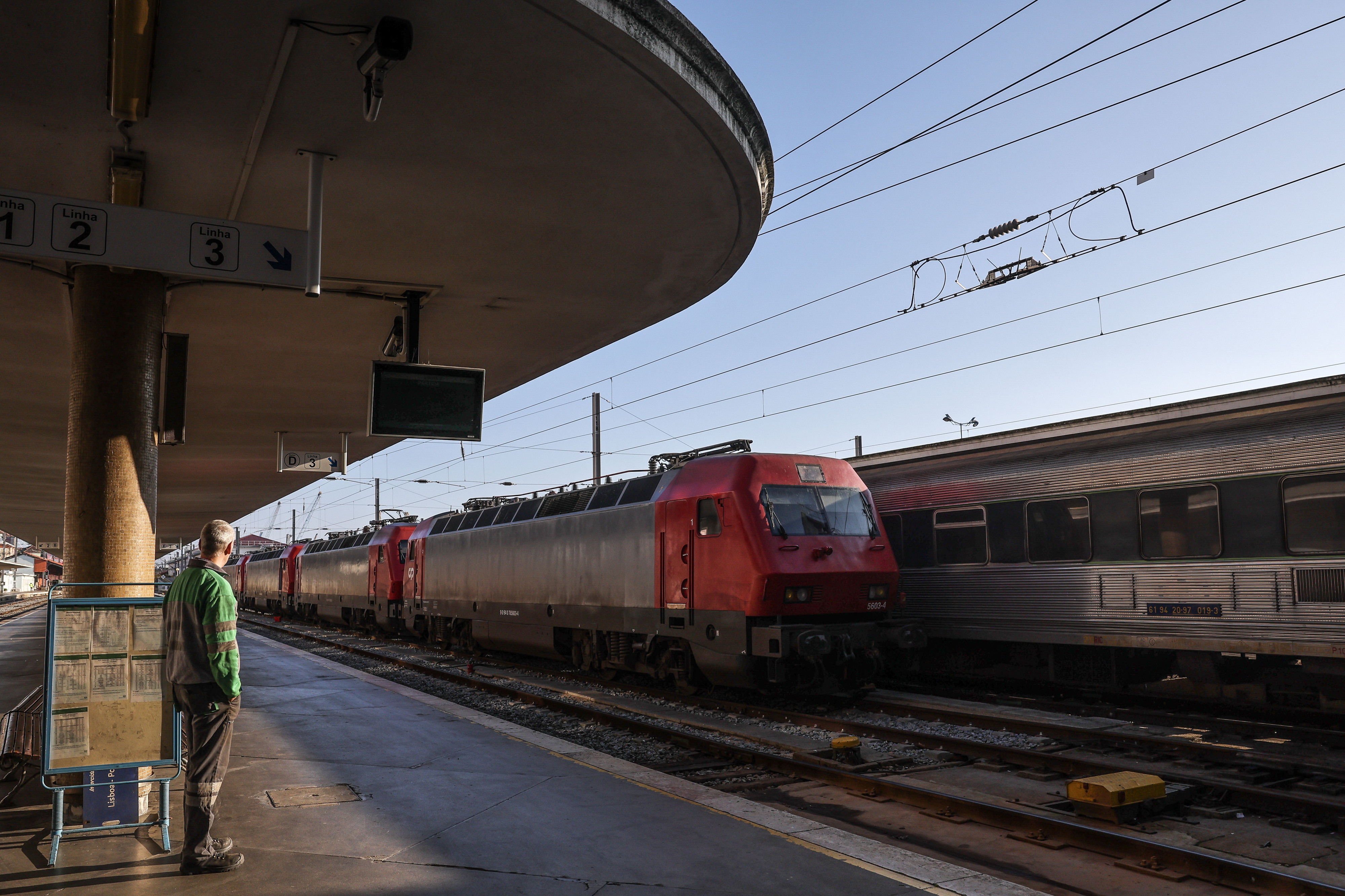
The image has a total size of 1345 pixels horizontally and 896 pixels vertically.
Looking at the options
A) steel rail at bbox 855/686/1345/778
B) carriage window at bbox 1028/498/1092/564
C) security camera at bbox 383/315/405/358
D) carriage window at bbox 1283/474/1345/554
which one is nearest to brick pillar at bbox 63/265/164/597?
security camera at bbox 383/315/405/358

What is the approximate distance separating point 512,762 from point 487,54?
5.55 metres

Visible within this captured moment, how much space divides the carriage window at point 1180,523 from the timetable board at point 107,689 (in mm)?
10246

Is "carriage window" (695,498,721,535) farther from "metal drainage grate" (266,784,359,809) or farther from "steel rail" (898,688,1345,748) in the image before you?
"metal drainage grate" (266,784,359,809)

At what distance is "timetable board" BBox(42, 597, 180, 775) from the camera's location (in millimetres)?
5301

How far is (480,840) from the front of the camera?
5.47m

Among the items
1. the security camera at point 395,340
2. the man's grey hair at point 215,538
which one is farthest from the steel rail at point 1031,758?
the man's grey hair at point 215,538

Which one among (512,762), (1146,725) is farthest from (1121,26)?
(512,762)

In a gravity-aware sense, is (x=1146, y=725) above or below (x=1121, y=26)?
below

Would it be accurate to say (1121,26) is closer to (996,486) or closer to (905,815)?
(996,486)

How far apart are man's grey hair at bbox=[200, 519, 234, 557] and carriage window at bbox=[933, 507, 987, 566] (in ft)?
34.1

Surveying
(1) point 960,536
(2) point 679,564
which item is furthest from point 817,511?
(1) point 960,536

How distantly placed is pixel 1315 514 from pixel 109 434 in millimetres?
10923

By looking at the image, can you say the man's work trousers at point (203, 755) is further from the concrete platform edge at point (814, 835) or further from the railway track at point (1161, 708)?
the railway track at point (1161, 708)

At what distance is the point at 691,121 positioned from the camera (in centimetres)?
533
